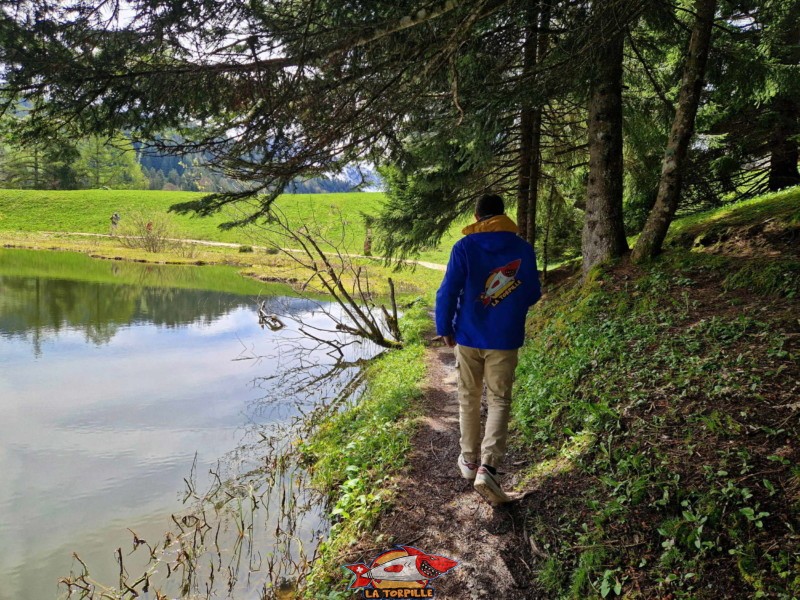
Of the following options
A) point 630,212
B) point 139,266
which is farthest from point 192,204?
point 139,266

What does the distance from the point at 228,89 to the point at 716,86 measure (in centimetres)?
661

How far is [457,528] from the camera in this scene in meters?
3.15

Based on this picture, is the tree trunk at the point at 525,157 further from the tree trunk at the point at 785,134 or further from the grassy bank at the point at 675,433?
the tree trunk at the point at 785,134

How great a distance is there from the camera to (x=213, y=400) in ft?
27.0

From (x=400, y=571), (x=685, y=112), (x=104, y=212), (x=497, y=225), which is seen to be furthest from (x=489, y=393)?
(x=104, y=212)

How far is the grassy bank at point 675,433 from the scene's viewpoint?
2.20 metres

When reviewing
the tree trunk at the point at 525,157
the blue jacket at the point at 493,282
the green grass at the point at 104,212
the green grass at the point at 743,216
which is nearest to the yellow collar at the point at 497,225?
the blue jacket at the point at 493,282

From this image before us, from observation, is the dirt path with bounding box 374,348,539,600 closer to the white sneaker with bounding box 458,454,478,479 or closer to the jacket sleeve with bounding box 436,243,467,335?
the white sneaker with bounding box 458,454,478,479

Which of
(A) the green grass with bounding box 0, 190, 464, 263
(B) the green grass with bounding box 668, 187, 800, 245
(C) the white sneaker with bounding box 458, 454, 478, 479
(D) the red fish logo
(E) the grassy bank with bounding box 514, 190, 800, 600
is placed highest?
(A) the green grass with bounding box 0, 190, 464, 263

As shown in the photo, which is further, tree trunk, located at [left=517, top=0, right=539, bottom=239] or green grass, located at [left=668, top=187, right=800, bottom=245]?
tree trunk, located at [left=517, top=0, right=539, bottom=239]

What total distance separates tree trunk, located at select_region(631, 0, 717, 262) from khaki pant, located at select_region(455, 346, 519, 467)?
3445 mm

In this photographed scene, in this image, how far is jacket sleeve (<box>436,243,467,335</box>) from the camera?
319 centimetres

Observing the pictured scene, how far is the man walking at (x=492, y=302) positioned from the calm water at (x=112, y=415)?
7.41 feet

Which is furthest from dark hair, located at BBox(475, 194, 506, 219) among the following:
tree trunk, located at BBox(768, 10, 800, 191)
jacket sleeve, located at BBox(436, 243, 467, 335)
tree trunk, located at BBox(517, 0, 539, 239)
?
tree trunk, located at BBox(768, 10, 800, 191)
